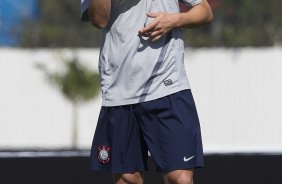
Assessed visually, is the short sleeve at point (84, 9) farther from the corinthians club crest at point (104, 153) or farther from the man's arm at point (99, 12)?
the corinthians club crest at point (104, 153)

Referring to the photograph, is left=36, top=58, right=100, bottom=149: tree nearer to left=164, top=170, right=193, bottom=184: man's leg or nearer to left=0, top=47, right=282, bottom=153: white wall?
left=0, top=47, right=282, bottom=153: white wall

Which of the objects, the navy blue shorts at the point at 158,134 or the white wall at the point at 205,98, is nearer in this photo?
the navy blue shorts at the point at 158,134

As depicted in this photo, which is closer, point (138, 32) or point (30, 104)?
point (138, 32)

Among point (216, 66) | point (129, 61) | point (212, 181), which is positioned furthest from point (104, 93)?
point (216, 66)

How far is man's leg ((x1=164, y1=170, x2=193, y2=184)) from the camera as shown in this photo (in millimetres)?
3875

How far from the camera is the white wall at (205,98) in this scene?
14.7 metres

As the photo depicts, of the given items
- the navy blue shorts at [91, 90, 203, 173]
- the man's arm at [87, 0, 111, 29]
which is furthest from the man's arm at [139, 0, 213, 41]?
the navy blue shorts at [91, 90, 203, 173]

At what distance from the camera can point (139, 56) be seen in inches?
152

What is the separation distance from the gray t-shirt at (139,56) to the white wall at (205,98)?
10.7 metres

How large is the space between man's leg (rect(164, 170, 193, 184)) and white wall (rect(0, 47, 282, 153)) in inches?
422

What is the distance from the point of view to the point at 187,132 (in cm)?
390

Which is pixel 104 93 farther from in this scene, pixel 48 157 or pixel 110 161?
pixel 48 157

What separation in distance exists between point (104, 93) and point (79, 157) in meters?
2.04

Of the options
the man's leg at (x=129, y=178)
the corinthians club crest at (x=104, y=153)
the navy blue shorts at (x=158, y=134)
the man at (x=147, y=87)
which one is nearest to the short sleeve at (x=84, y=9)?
the man at (x=147, y=87)
